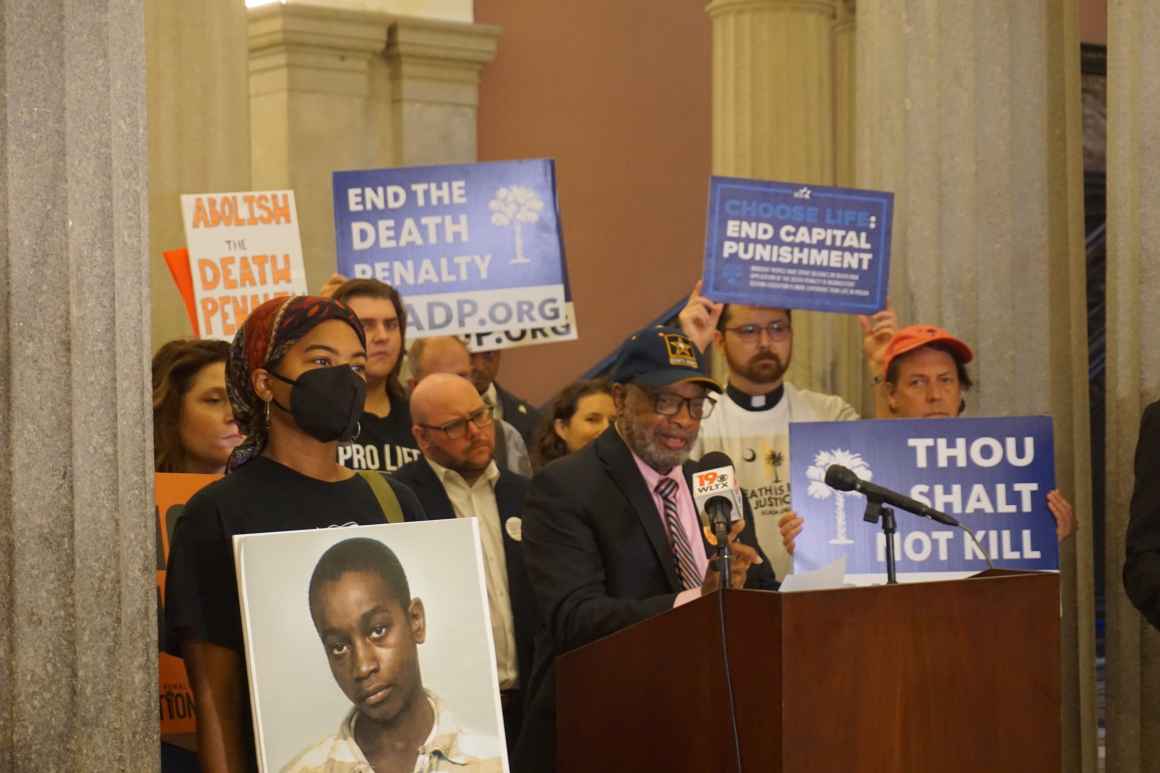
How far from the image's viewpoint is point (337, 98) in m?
11.6

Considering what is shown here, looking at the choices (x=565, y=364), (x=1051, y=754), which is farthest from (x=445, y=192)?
(x=565, y=364)

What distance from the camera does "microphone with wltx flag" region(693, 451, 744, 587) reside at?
164 inches

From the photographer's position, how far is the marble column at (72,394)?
3.23 m

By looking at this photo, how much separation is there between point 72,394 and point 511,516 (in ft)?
8.74

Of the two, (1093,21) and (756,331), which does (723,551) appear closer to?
(756,331)

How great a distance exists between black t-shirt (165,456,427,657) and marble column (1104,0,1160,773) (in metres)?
2.69

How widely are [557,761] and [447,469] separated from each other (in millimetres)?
1366

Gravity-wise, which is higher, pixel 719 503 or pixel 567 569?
pixel 719 503

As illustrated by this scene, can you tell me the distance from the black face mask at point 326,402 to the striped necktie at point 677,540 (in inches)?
49.5

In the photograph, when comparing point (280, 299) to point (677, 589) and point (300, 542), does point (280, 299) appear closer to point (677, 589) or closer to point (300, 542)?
point (300, 542)

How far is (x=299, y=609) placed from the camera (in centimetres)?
362

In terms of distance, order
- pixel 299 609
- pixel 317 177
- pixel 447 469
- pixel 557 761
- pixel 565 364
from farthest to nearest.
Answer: pixel 565 364 → pixel 317 177 → pixel 447 469 → pixel 557 761 → pixel 299 609

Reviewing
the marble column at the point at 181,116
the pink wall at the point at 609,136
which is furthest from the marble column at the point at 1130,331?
the pink wall at the point at 609,136

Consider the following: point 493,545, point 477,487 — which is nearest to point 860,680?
point 493,545
